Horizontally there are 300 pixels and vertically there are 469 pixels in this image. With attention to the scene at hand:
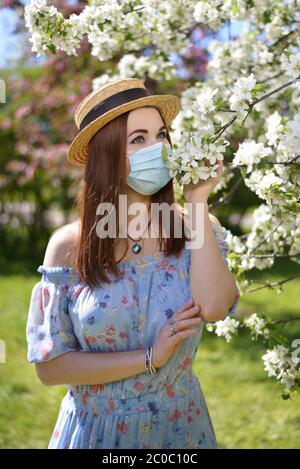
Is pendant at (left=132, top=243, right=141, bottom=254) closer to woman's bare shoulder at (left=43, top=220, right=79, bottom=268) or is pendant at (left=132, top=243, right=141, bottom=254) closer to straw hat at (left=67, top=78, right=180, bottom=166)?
woman's bare shoulder at (left=43, top=220, right=79, bottom=268)

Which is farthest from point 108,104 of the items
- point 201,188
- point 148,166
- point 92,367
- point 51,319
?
point 92,367

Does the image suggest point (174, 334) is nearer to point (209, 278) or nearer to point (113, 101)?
point (209, 278)

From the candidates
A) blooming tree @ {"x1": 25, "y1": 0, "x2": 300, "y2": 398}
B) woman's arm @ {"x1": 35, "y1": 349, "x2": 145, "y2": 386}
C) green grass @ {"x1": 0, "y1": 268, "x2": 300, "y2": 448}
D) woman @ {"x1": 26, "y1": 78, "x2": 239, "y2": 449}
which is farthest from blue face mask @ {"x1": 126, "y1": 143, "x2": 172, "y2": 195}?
green grass @ {"x1": 0, "y1": 268, "x2": 300, "y2": 448}

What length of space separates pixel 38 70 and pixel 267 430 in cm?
775

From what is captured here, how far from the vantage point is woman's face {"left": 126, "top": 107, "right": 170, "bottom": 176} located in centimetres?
221

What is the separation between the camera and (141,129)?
7.29 ft

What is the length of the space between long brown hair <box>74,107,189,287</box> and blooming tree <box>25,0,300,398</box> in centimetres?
25

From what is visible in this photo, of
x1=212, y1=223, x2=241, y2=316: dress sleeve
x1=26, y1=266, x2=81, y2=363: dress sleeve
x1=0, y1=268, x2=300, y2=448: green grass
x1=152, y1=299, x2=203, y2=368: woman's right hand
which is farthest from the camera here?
x1=0, y1=268, x2=300, y2=448: green grass

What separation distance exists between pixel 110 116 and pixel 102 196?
0.28m

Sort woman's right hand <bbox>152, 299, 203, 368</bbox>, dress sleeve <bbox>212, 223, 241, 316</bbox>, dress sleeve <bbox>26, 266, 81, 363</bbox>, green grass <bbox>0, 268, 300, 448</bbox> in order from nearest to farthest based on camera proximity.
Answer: woman's right hand <bbox>152, 299, 203, 368</bbox>
dress sleeve <bbox>26, 266, 81, 363</bbox>
dress sleeve <bbox>212, 223, 241, 316</bbox>
green grass <bbox>0, 268, 300, 448</bbox>

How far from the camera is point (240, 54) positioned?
3.18m

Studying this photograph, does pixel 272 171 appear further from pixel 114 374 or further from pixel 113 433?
pixel 113 433

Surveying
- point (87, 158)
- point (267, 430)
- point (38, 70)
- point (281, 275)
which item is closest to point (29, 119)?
point (38, 70)

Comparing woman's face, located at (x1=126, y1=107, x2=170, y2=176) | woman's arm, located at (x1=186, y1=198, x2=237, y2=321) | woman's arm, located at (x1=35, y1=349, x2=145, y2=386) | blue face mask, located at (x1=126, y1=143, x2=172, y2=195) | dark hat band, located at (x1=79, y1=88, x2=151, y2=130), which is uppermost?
dark hat band, located at (x1=79, y1=88, x2=151, y2=130)
